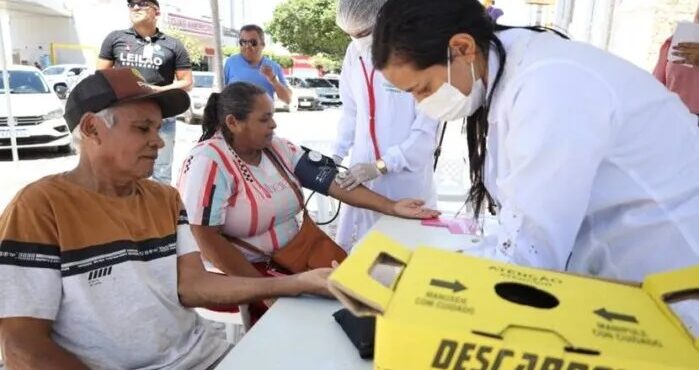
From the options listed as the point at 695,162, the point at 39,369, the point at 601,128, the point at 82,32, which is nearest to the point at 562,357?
the point at 601,128

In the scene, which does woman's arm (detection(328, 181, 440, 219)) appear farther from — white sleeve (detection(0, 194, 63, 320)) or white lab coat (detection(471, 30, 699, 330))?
white sleeve (detection(0, 194, 63, 320))

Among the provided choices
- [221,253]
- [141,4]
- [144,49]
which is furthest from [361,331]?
[141,4]

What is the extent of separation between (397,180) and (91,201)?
1.54 meters

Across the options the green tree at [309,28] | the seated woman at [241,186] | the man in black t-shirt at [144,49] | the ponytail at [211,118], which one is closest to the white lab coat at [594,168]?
the seated woman at [241,186]

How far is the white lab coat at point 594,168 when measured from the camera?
0.96m

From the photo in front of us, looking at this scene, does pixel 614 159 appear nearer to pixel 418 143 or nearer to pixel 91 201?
Result: pixel 91 201

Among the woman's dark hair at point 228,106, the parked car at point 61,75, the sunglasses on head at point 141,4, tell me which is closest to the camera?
the woman's dark hair at point 228,106

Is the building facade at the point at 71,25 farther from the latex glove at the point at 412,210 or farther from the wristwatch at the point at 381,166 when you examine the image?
the latex glove at the point at 412,210

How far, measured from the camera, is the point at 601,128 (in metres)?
0.96

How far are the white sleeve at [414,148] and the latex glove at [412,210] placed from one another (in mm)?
264

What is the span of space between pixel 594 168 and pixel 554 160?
8cm

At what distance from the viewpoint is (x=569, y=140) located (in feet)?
3.09

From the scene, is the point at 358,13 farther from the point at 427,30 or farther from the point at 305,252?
the point at 427,30

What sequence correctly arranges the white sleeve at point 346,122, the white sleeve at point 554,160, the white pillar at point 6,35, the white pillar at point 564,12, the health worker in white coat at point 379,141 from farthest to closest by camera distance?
1. the white pillar at point 6,35
2. the white pillar at point 564,12
3. the white sleeve at point 346,122
4. the health worker in white coat at point 379,141
5. the white sleeve at point 554,160
